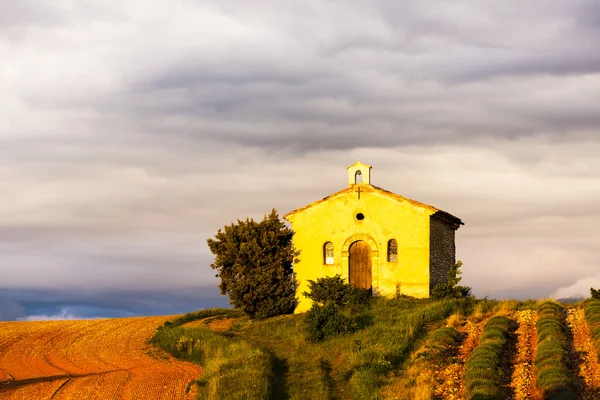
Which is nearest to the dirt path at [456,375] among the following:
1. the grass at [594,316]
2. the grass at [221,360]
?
the grass at [594,316]

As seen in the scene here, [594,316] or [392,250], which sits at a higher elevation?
[392,250]

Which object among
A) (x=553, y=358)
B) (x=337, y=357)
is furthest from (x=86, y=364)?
(x=553, y=358)

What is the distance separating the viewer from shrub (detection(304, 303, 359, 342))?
3475cm

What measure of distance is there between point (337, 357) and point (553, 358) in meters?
8.80

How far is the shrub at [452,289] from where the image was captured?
43.5m

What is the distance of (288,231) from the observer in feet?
148

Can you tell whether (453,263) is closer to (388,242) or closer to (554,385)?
(388,242)

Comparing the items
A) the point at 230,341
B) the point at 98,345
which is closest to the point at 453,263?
the point at 230,341

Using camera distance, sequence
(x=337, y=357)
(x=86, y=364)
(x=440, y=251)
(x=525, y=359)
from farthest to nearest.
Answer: (x=440, y=251), (x=86, y=364), (x=337, y=357), (x=525, y=359)

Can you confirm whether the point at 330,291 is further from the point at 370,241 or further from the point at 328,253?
the point at 370,241

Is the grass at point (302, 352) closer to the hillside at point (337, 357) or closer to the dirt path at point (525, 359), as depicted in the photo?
the hillside at point (337, 357)

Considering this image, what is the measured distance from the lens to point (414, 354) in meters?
30.5

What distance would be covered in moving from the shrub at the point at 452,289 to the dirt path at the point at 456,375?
31.5 feet

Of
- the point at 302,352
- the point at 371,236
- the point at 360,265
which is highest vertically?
the point at 371,236
